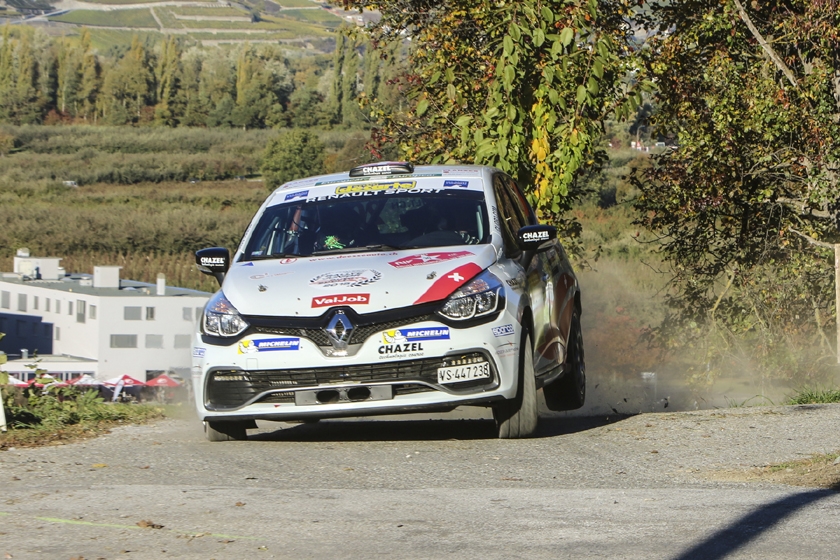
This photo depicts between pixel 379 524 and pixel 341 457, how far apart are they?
6.48 ft

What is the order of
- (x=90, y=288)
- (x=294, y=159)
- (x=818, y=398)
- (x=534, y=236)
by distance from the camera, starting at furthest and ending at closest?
(x=294, y=159), (x=90, y=288), (x=818, y=398), (x=534, y=236)

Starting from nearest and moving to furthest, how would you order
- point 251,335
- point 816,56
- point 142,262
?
point 251,335
point 816,56
point 142,262

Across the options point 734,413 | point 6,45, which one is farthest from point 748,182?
point 6,45

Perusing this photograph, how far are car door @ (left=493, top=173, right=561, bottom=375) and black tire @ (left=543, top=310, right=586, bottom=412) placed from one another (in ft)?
2.47

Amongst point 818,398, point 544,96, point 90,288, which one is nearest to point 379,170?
point 818,398

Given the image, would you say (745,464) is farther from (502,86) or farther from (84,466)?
(502,86)

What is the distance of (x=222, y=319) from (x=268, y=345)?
0.38 metres

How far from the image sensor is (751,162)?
1636 cm

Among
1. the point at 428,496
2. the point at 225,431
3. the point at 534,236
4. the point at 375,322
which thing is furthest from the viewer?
the point at 534,236

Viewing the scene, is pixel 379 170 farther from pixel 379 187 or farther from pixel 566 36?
pixel 566 36

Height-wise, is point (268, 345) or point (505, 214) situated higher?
point (505, 214)

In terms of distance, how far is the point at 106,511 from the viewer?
5332mm

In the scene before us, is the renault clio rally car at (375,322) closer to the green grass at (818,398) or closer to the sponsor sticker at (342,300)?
the sponsor sticker at (342,300)

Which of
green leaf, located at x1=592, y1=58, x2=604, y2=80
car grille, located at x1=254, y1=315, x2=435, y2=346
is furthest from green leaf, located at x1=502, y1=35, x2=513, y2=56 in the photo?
car grille, located at x1=254, y1=315, x2=435, y2=346
